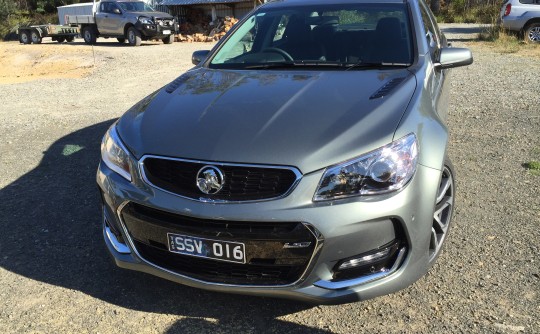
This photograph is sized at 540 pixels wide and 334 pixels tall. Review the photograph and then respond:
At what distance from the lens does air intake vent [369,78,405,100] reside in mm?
2862

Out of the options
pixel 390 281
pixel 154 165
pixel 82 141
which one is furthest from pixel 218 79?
pixel 82 141

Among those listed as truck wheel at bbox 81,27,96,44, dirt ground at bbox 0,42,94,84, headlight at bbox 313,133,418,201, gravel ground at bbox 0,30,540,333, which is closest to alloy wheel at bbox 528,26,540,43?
gravel ground at bbox 0,30,540,333

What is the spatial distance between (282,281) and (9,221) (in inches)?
105

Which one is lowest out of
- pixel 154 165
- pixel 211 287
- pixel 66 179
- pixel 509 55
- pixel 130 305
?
pixel 509 55

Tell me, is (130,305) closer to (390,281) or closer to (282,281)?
(282,281)

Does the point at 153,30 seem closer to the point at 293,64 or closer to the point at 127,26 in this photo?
the point at 127,26

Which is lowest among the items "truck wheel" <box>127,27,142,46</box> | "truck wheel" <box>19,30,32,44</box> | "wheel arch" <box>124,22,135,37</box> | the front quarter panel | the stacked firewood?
"truck wheel" <box>19,30,32,44</box>

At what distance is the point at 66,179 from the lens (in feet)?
15.9

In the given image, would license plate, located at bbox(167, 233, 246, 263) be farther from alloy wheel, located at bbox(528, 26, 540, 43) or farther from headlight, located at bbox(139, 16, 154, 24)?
headlight, located at bbox(139, 16, 154, 24)

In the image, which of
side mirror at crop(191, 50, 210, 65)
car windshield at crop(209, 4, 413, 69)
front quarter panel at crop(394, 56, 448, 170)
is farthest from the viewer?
side mirror at crop(191, 50, 210, 65)

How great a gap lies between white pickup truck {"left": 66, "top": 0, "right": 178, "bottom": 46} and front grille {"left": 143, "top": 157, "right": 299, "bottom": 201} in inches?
774

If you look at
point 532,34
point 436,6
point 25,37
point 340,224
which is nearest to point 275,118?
point 340,224

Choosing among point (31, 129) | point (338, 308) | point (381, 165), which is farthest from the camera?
point (31, 129)

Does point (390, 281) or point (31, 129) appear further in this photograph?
point (31, 129)
